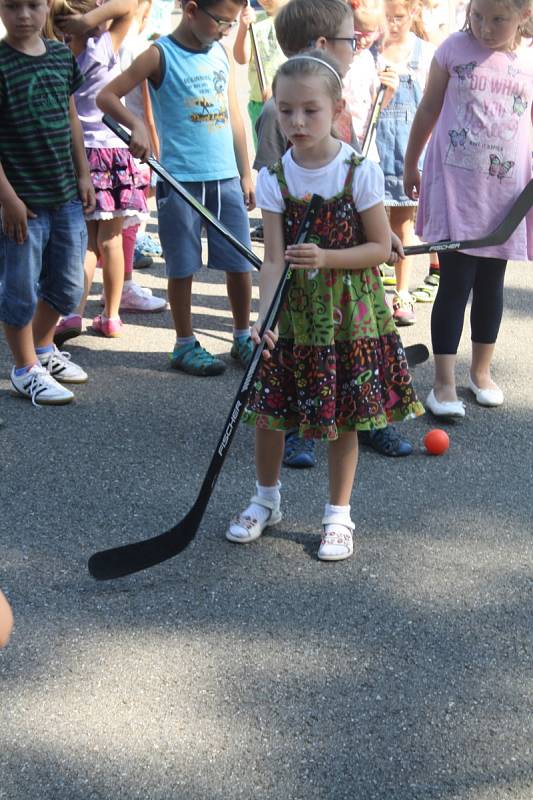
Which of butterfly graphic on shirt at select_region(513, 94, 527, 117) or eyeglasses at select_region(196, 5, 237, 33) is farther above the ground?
eyeglasses at select_region(196, 5, 237, 33)

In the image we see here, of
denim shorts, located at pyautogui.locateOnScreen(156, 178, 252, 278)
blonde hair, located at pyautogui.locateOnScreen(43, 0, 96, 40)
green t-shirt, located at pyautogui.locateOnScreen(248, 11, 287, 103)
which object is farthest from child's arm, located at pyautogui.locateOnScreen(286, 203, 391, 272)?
green t-shirt, located at pyautogui.locateOnScreen(248, 11, 287, 103)

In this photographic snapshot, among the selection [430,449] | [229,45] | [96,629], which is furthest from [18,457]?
[229,45]

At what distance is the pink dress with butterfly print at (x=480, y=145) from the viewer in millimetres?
3844

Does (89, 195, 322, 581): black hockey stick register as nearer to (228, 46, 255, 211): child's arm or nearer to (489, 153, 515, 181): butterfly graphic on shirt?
(489, 153, 515, 181): butterfly graphic on shirt

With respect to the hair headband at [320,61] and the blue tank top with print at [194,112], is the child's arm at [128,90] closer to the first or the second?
the blue tank top with print at [194,112]

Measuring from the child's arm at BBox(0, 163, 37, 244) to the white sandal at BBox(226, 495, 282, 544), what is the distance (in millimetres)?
1423

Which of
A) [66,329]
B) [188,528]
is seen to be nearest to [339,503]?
[188,528]

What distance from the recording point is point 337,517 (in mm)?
3070

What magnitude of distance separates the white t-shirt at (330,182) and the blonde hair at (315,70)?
18 centimetres

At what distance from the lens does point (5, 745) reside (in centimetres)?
224

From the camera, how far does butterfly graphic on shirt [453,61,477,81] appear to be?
12.6ft

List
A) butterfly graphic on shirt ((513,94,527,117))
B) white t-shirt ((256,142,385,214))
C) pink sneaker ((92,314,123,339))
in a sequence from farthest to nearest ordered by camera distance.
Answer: pink sneaker ((92,314,123,339)), butterfly graphic on shirt ((513,94,527,117)), white t-shirt ((256,142,385,214))

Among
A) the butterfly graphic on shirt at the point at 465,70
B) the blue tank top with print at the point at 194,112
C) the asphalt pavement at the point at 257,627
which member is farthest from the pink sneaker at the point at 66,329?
the butterfly graphic on shirt at the point at 465,70

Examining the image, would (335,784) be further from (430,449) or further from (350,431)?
(430,449)
